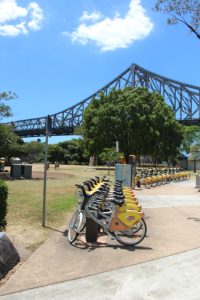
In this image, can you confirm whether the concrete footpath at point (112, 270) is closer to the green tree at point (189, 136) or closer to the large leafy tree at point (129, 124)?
the large leafy tree at point (129, 124)

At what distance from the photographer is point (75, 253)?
23.5 ft

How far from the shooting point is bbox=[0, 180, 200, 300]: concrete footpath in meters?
5.20

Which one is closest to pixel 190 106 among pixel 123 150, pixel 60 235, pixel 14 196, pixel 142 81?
pixel 142 81

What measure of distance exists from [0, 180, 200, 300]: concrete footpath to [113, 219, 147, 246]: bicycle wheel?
165 mm

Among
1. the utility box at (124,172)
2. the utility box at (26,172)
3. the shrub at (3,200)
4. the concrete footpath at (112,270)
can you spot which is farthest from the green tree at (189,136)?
the shrub at (3,200)

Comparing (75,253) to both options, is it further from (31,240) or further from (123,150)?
(123,150)

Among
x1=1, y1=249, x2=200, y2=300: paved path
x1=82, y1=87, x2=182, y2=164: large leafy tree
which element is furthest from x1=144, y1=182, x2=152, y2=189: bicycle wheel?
x1=82, y1=87, x2=182, y2=164: large leafy tree

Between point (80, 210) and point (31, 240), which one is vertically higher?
point (80, 210)

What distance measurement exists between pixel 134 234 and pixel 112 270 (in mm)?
2086

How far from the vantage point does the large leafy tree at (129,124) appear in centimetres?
4728

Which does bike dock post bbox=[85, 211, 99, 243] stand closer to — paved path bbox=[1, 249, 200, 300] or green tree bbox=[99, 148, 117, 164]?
paved path bbox=[1, 249, 200, 300]

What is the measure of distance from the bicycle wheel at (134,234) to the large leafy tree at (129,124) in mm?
38856

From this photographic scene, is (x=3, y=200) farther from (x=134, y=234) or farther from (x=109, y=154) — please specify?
(x=109, y=154)

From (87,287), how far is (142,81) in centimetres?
9711
